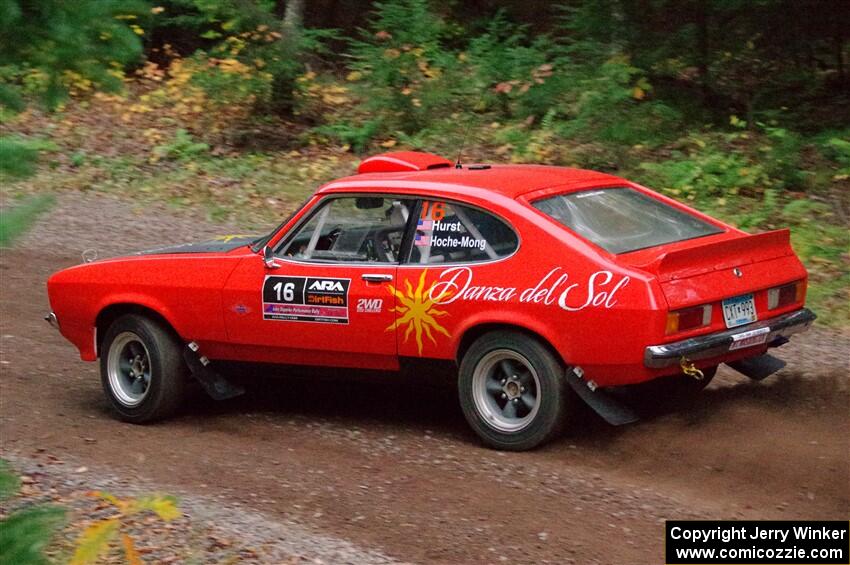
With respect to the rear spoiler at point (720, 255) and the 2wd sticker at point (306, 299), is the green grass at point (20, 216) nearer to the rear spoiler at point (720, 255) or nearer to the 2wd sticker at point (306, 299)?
the rear spoiler at point (720, 255)

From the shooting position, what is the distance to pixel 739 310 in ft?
21.0

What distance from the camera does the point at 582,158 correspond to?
1387 centimetres

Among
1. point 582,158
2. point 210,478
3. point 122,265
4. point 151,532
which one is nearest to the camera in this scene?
point 151,532

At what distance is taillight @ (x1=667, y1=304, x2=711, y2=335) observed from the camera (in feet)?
19.7

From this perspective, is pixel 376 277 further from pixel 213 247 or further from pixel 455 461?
pixel 213 247

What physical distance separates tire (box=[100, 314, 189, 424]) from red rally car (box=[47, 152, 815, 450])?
14 mm

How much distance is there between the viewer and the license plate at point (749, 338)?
20.6ft

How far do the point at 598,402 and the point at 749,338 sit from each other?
3.08ft

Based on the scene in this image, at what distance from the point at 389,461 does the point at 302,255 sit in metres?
1.47

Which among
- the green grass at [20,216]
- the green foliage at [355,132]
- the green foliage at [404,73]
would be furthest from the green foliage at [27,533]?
the green foliage at [404,73]

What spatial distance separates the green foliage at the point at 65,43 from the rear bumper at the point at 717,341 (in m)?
3.25

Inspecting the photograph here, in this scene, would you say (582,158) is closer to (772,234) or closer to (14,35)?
(772,234)

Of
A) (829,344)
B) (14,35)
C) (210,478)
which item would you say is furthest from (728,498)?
(14,35)

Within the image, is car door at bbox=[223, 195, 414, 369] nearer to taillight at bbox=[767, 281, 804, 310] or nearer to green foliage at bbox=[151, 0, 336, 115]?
taillight at bbox=[767, 281, 804, 310]
